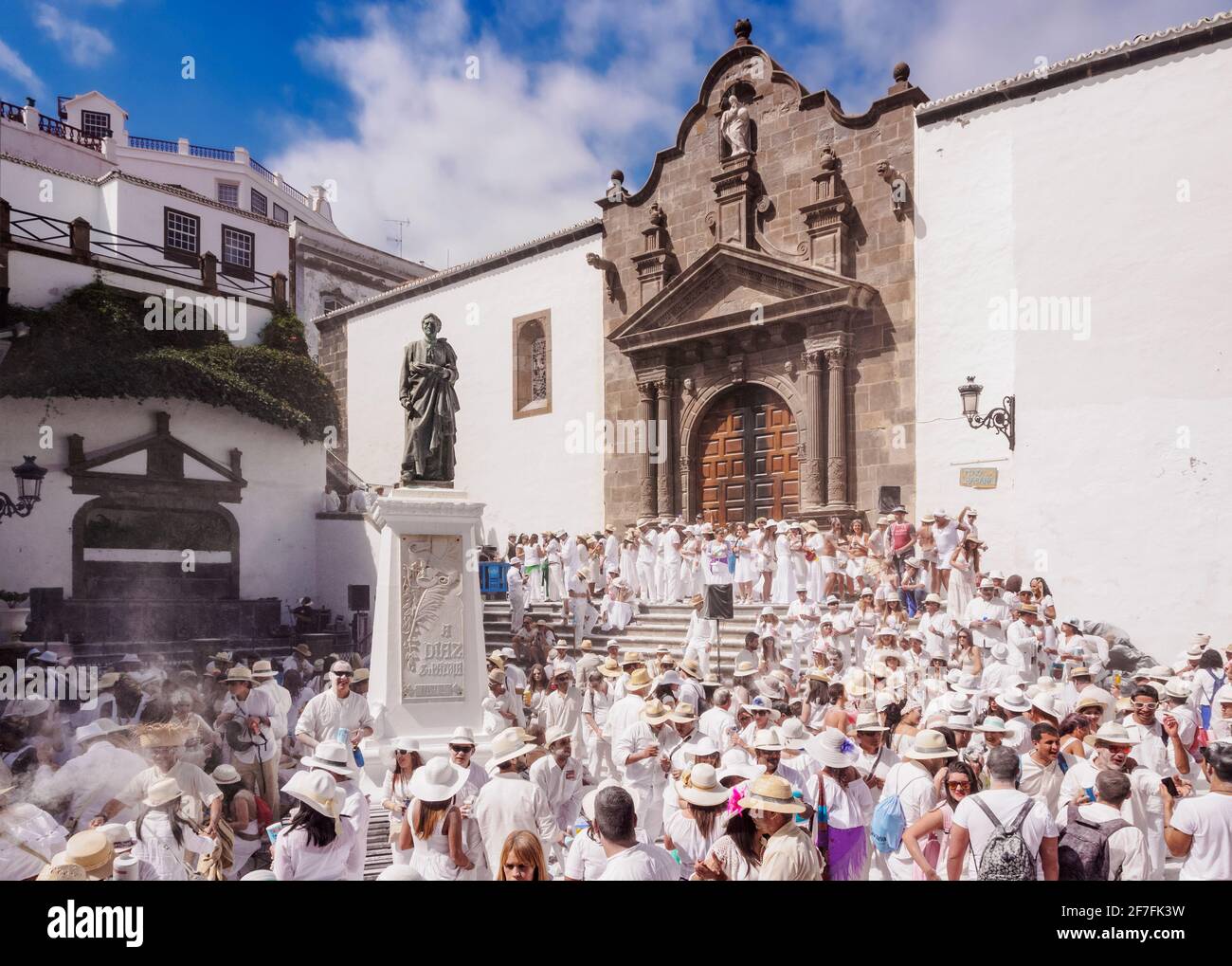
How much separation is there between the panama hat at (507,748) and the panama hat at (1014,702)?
380 centimetres

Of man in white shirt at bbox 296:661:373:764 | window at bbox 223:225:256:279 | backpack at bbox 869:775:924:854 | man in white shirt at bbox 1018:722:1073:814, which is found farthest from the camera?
window at bbox 223:225:256:279

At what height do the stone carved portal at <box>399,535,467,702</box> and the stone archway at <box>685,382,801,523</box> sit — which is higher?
the stone archway at <box>685,382,801,523</box>

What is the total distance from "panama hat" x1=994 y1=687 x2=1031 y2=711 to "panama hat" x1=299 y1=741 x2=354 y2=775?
4850 millimetres

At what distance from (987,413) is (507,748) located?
11.4m

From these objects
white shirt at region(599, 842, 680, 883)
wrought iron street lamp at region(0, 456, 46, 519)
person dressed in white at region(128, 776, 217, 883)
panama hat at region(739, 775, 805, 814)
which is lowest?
person dressed in white at region(128, 776, 217, 883)

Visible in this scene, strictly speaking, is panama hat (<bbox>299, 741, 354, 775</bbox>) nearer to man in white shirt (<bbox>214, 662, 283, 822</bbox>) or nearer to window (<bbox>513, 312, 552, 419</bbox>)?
man in white shirt (<bbox>214, 662, 283, 822</bbox>)

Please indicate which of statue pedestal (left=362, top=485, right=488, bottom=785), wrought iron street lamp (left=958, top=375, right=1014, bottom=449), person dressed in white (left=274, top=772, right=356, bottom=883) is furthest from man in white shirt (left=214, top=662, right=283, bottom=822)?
wrought iron street lamp (left=958, top=375, right=1014, bottom=449)

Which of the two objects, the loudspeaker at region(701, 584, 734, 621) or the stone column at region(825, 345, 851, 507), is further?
the stone column at region(825, 345, 851, 507)

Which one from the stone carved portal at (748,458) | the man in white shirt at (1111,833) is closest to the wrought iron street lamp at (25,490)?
the stone carved portal at (748,458)

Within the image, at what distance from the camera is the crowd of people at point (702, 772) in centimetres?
455

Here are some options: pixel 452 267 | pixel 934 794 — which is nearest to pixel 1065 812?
pixel 934 794

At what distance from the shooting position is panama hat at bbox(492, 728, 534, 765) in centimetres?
561

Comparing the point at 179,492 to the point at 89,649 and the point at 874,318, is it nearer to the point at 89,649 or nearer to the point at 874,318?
the point at 89,649

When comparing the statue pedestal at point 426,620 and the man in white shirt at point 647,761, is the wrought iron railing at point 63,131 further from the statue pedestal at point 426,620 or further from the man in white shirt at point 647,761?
the man in white shirt at point 647,761
